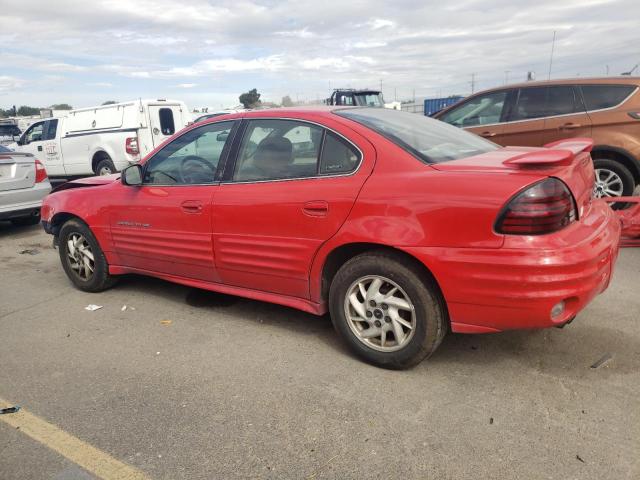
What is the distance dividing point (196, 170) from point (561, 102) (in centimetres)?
517

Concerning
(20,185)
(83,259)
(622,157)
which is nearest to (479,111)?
(622,157)

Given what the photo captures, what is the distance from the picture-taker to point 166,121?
12547 millimetres

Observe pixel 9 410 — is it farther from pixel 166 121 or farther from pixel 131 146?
pixel 166 121

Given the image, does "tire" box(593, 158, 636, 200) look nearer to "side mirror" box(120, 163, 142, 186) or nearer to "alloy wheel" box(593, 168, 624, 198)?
"alloy wheel" box(593, 168, 624, 198)

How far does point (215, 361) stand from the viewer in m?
3.41

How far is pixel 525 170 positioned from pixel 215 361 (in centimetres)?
226

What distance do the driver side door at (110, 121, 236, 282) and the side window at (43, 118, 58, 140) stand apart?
412 inches

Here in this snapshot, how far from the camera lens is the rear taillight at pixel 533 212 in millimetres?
2589

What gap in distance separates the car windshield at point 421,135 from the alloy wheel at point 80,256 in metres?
2.83

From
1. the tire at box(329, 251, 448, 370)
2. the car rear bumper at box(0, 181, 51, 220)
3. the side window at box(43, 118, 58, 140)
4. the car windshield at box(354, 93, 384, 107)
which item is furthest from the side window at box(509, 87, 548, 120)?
the car windshield at box(354, 93, 384, 107)

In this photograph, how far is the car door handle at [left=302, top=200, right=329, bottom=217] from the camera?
3178 mm

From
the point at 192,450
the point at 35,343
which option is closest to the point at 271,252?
the point at 192,450

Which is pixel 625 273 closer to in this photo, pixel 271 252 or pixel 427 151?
pixel 427 151

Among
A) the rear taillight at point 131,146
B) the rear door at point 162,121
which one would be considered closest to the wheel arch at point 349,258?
the rear taillight at point 131,146
